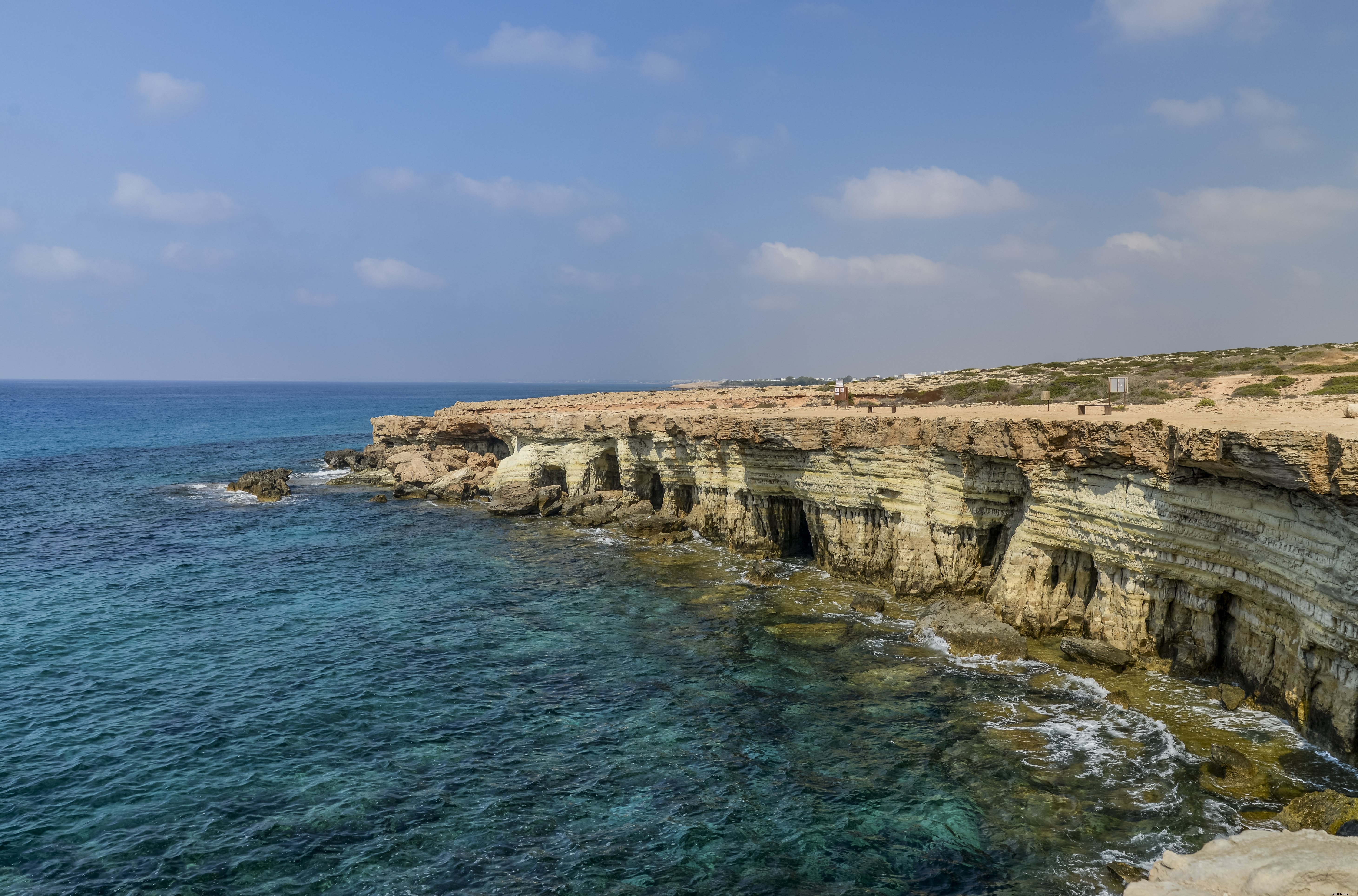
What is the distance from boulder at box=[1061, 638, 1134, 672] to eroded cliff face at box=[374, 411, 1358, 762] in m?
0.80

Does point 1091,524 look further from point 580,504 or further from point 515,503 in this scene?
point 515,503

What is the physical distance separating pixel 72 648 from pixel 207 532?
20110mm

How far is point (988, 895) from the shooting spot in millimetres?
13266

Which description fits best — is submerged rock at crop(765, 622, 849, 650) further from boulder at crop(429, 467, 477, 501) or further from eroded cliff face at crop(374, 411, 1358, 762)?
boulder at crop(429, 467, 477, 501)

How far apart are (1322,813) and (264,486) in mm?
63170

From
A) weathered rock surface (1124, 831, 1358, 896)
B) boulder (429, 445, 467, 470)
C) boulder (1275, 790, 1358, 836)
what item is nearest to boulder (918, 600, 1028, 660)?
boulder (1275, 790, 1358, 836)

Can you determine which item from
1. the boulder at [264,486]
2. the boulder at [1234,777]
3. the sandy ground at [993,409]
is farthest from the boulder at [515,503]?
the boulder at [1234,777]

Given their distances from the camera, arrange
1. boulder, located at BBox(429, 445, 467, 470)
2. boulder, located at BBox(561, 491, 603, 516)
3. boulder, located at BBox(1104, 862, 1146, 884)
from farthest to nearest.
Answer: boulder, located at BBox(429, 445, 467, 470), boulder, located at BBox(561, 491, 603, 516), boulder, located at BBox(1104, 862, 1146, 884)

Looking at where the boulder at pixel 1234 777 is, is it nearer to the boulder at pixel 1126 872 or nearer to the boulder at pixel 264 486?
the boulder at pixel 1126 872

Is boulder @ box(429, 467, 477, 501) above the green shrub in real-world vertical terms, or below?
below

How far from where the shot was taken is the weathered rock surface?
953cm

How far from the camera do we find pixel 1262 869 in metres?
10.1

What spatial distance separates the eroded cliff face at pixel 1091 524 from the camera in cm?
1617

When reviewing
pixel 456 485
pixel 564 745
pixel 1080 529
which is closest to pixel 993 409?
pixel 1080 529
